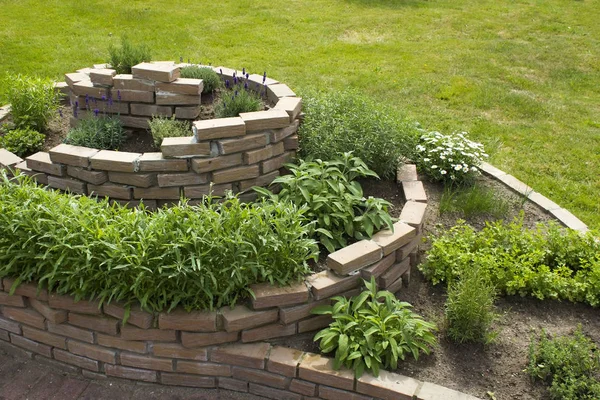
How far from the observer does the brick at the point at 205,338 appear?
133 inches

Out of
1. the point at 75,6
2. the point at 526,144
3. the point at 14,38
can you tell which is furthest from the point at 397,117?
the point at 75,6

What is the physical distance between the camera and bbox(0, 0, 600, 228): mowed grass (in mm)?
6238

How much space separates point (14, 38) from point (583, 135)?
723cm

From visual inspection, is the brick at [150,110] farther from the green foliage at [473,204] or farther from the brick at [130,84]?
the green foliage at [473,204]

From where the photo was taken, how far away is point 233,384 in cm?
348

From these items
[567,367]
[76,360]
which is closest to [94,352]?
[76,360]

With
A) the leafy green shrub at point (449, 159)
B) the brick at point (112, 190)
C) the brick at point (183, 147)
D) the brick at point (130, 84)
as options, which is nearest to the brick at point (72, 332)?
the brick at point (112, 190)

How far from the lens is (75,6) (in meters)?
9.99

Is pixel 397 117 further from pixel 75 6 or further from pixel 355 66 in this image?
pixel 75 6

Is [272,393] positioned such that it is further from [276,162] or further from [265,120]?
[265,120]

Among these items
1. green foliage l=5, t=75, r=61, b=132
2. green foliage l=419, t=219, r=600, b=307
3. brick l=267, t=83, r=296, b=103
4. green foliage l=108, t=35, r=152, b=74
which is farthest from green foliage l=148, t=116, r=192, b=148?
green foliage l=419, t=219, r=600, b=307

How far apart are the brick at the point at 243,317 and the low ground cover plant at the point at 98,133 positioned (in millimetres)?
1857

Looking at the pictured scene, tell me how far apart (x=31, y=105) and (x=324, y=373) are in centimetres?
330

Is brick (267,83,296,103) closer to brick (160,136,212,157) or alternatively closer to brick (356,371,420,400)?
brick (160,136,212,157)
